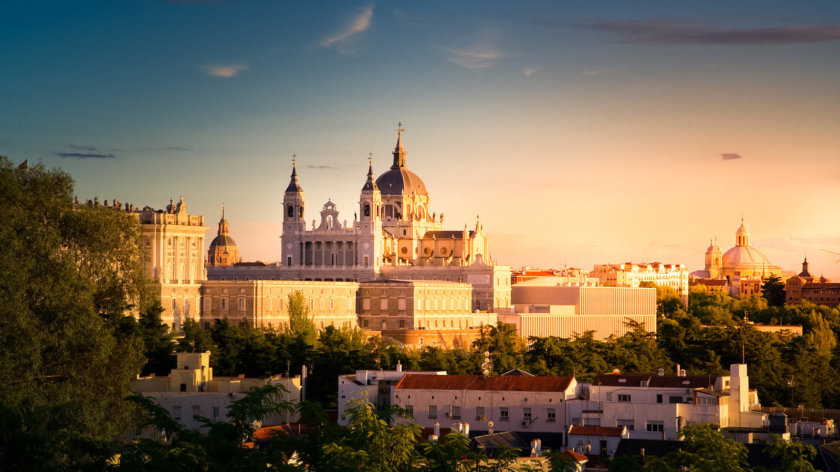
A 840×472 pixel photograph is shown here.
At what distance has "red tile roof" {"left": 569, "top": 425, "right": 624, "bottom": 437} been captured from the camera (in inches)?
2411

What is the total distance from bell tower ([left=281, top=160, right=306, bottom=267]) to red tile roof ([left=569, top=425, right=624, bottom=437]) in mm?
110027

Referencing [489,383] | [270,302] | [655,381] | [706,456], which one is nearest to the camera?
[706,456]

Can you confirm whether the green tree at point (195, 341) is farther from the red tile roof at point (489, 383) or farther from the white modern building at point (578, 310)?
the white modern building at point (578, 310)

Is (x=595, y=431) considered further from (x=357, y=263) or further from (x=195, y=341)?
(x=357, y=263)

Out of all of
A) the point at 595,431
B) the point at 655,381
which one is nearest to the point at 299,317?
the point at 655,381

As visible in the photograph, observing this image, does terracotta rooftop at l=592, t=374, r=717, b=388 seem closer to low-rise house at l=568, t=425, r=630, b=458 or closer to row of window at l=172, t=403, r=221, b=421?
low-rise house at l=568, t=425, r=630, b=458

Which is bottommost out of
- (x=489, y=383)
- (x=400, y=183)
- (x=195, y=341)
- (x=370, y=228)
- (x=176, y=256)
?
(x=489, y=383)

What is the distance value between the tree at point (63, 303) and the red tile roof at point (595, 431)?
18.5 meters

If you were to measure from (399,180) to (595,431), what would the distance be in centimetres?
13331

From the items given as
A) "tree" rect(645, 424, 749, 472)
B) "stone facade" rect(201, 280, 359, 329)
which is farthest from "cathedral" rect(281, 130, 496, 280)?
"tree" rect(645, 424, 749, 472)

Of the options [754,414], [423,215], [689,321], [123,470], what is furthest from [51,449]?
[423,215]

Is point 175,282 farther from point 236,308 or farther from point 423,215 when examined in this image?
point 423,215

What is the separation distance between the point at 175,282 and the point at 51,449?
278 feet

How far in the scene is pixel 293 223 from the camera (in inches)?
6757
